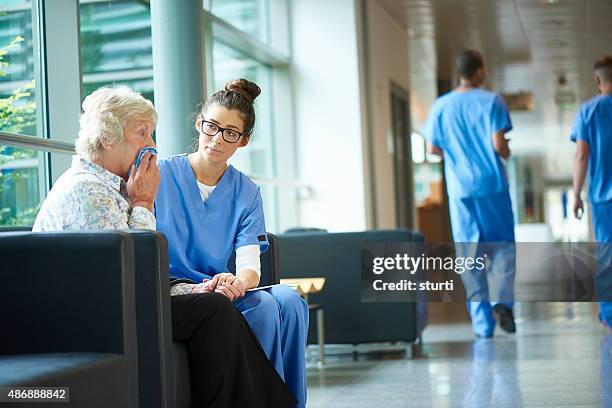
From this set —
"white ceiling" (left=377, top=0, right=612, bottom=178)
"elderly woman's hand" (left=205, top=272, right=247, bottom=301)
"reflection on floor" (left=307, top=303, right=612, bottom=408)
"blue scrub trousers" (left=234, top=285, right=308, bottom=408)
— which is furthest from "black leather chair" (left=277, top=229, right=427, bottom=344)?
"white ceiling" (left=377, top=0, right=612, bottom=178)

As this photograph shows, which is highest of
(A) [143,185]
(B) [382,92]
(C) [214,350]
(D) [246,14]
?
(D) [246,14]

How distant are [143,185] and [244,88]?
53 cm

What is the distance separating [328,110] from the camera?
7.75 m

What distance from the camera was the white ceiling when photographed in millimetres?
9445

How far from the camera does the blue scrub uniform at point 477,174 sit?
18.6 ft

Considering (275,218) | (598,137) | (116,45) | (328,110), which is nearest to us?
(116,45)

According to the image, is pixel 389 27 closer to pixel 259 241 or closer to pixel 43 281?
pixel 259 241

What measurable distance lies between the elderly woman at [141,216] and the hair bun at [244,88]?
35cm

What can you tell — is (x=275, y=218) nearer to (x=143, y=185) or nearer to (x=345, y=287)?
(x=345, y=287)

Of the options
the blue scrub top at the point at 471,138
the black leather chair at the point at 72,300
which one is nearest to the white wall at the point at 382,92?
the blue scrub top at the point at 471,138

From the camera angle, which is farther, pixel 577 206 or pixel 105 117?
pixel 577 206

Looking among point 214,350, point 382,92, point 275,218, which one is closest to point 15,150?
point 214,350

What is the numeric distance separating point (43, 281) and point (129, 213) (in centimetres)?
42

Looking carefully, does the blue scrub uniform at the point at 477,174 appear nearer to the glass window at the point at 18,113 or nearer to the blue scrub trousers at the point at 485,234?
the blue scrub trousers at the point at 485,234
